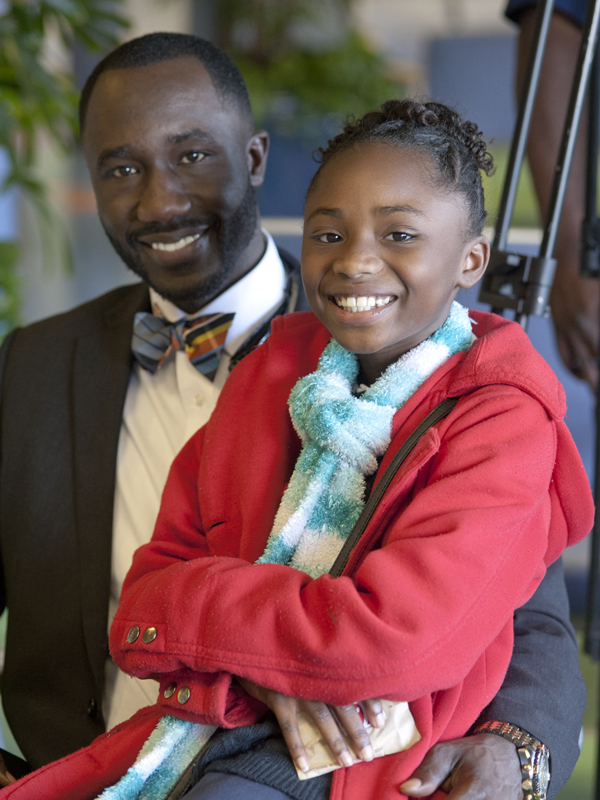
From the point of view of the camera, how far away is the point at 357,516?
38.1 inches

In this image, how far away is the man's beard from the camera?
155 centimetres

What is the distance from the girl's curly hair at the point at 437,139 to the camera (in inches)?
38.1

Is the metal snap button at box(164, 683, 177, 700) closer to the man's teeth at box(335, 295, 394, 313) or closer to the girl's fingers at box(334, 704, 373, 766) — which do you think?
the girl's fingers at box(334, 704, 373, 766)

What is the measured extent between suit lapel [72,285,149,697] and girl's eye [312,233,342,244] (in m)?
0.67

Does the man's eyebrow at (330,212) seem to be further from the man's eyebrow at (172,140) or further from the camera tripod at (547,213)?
the man's eyebrow at (172,140)

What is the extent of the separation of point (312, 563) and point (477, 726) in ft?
0.99

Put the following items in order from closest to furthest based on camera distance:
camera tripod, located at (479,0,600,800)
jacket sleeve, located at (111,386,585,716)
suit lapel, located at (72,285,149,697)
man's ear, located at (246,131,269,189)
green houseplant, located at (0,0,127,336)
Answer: jacket sleeve, located at (111,386,585,716)
camera tripod, located at (479,0,600,800)
suit lapel, located at (72,285,149,697)
man's ear, located at (246,131,269,189)
green houseplant, located at (0,0,127,336)

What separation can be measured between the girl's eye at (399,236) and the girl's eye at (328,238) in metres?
0.06

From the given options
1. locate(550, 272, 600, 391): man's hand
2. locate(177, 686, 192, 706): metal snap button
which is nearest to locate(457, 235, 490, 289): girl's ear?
locate(177, 686, 192, 706): metal snap button

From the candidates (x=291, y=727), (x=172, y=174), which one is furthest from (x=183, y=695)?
(x=172, y=174)

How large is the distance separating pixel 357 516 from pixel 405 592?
18 centimetres

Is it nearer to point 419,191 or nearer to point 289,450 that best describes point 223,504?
point 289,450

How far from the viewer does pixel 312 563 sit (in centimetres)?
96

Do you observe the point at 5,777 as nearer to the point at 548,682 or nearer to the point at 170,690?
the point at 170,690
